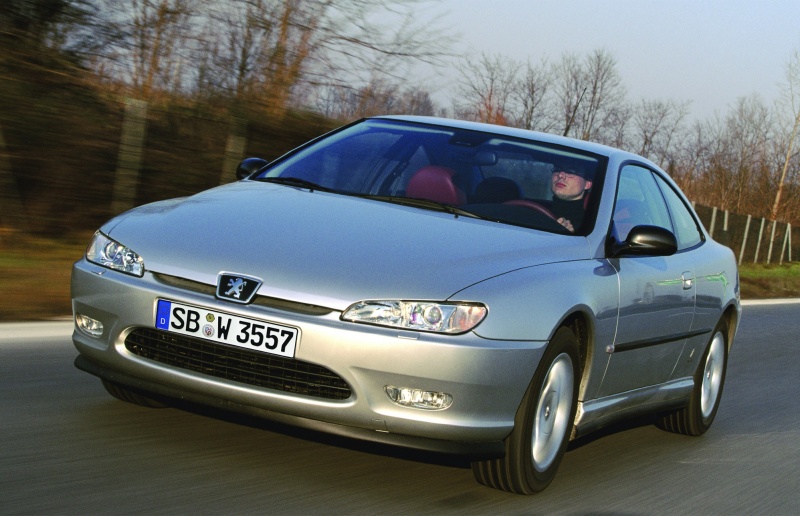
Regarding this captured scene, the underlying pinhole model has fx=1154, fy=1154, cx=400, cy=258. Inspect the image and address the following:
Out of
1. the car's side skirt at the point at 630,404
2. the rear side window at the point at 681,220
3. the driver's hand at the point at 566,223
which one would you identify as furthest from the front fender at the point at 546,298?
the rear side window at the point at 681,220

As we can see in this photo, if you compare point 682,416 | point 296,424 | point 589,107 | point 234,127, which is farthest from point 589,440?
point 589,107

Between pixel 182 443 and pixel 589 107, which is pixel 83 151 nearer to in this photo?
pixel 182 443

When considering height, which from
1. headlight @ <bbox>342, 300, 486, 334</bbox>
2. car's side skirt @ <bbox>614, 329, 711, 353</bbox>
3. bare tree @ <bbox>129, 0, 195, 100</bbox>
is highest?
bare tree @ <bbox>129, 0, 195, 100</bbox>

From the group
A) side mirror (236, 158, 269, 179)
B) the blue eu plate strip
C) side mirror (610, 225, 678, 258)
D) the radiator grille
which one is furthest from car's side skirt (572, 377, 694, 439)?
side mirror (236, 158, 269, 179)

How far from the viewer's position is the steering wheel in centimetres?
529

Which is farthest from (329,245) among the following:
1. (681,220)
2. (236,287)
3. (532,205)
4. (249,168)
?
(681,220)

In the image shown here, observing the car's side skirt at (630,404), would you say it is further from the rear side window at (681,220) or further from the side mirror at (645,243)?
the rear side window at (681,220)

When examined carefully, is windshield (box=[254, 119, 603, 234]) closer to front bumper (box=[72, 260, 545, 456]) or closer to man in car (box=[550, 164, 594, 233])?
man in car (box=[550, 164, 594, 233])

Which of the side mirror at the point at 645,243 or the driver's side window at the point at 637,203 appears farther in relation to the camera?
the driver's side window at the point at 637,203

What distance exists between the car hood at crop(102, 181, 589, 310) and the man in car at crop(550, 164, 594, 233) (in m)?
0.22

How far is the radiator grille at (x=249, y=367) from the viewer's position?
409 centimetres

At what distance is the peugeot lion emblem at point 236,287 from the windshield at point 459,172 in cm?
128

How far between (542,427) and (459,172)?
1467 mm

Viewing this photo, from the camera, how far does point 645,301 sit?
538cm
